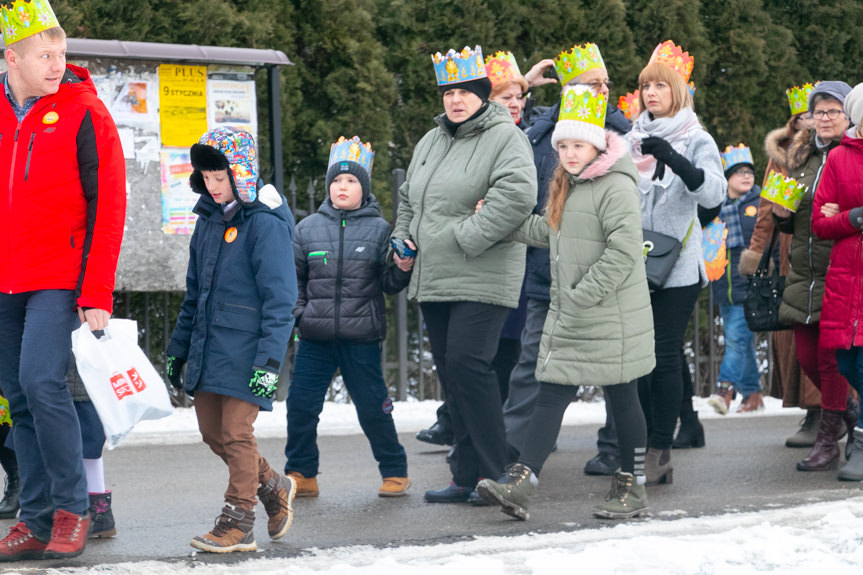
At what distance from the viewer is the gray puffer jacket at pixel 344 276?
6.28 m

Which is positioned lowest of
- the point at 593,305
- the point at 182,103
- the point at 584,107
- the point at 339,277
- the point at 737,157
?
the point at 593,305

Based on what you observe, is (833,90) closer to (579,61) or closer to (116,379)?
(579,61)

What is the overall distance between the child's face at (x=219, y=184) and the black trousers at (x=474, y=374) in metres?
1.20

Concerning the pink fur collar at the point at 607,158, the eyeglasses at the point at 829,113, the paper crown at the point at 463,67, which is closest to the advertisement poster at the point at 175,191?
the paper crown at the point at 463,67

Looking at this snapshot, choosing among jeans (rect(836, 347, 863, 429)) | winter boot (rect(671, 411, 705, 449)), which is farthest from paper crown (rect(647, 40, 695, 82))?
winter boot (rect(671, 411, 705, 449))

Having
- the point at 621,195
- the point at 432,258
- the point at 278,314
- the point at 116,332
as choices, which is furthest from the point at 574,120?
the point at 116,332

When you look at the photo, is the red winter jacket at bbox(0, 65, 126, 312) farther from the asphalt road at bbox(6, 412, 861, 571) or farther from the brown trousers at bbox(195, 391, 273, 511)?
the asphalt road at bbox(6, 412, 861, 571)

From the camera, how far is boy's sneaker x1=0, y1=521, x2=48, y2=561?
15.8 feet

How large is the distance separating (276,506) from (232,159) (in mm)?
1387

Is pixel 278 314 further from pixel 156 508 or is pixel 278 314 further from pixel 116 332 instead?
pixel 156 508

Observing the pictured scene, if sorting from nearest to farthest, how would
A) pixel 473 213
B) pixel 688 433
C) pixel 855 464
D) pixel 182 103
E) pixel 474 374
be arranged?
pixel 474 374 → pixel 473 213 → pixel 855 464 → pixel 688 433 → pixel 182 103

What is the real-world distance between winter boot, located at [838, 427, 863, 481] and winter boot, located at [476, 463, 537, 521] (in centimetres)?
195

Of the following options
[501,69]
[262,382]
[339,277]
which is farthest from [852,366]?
[262,382]

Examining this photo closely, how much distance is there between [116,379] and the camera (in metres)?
→ 4.84
